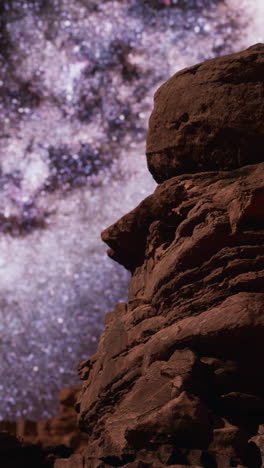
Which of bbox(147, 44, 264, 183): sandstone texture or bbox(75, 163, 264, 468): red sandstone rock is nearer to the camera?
bbox(75, 163, 264, 468): red sandstone rock

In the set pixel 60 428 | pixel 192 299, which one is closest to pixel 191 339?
pixel 192 299

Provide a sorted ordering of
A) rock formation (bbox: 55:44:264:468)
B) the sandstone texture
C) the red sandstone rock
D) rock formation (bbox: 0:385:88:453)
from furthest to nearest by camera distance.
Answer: rock formation (bbox: 0:385:88:453) → the sandstone texture → rock formation (bbox: 55:44:264:468) → the red sandstone rock

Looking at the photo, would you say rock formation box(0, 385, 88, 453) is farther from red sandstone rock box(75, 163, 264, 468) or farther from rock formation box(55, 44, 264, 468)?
red sandstone rock box(75, 163, 264, 468)

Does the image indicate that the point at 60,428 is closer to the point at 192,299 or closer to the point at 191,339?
the point at 192,299

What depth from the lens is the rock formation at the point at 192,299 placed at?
28.6 ft

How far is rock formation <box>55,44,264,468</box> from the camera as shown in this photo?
28.6ft

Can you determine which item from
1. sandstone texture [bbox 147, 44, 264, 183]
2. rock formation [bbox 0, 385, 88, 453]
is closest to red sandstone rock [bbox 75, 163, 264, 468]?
sandstone texture [bbox 147, 44, 264, 183]

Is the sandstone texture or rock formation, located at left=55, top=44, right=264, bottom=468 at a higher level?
the sandstone texture

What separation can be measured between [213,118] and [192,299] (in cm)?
444

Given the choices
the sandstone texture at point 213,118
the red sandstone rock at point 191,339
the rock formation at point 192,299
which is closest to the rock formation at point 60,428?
the rock formation at point 192,299

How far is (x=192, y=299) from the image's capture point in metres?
10.3

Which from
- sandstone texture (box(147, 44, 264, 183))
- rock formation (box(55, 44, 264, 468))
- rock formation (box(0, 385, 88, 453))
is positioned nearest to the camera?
rock formation (box(55, 44, 264, 468))

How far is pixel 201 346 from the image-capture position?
31.3ft

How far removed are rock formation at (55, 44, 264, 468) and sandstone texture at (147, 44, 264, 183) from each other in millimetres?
27
